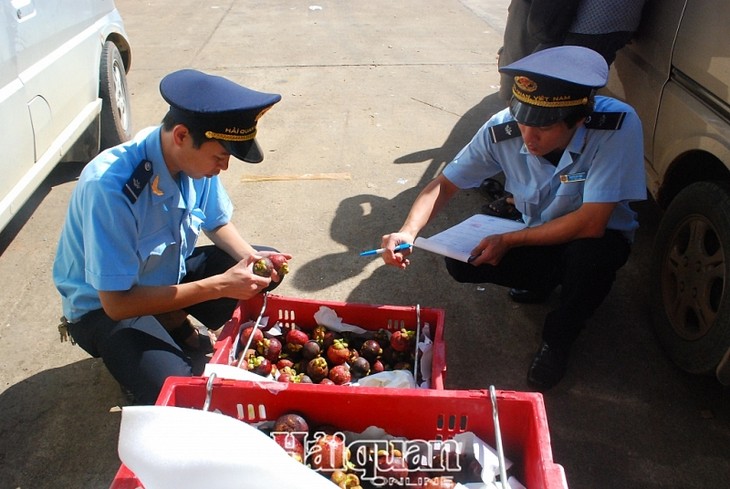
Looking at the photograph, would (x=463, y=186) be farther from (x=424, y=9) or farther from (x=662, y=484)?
(x=424, y=9)

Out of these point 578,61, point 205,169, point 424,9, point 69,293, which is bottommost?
point 424,9

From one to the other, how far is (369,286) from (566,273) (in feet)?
4.03

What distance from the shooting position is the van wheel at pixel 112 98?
498 centimetres

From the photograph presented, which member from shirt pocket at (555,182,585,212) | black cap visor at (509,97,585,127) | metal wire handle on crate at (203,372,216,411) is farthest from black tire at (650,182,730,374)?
metal wire handle on crate at (203,372,216,411)

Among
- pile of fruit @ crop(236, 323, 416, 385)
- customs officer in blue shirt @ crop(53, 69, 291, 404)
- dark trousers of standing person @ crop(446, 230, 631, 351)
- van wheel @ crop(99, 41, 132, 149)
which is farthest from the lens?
van wheel @ crop(99, 41, 132, 149)

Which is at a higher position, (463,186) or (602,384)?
(463,186)

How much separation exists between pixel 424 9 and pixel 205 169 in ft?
31.8

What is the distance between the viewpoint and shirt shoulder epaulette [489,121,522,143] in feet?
9.54

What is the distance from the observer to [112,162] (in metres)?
2.27

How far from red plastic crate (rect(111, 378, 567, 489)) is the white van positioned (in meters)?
2.10

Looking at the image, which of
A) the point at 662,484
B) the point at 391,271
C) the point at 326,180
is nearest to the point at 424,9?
the point at 326,180

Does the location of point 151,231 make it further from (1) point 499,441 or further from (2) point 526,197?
(2) point 526,197

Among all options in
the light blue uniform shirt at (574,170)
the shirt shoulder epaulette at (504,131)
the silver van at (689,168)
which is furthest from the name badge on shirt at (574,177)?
the silver van at (689,168)

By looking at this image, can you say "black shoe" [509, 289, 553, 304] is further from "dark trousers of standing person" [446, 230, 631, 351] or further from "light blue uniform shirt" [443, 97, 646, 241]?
"light blue uniform shirt" [443, 97, 646, 241]
